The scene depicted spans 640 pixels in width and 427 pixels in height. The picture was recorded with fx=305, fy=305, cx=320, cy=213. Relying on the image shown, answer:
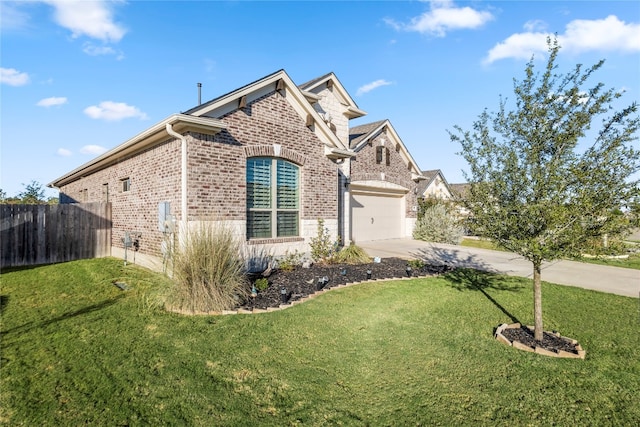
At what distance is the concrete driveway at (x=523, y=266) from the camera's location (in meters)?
7.97

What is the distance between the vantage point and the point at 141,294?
647 centimetres

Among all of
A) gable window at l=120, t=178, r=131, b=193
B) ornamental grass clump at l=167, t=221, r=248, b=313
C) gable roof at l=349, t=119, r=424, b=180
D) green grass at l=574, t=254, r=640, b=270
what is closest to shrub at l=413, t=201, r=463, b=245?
gable roof at l=349, t=119, r=424, b=180

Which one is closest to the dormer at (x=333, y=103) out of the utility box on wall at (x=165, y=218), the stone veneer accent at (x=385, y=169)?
the stone veneer accent at (x=385, y=169)

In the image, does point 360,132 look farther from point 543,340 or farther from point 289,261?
point 543,340

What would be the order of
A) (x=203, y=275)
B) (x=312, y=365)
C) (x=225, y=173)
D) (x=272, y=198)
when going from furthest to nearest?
(x=272, y=198) → (x=225, y=173) → (x=203, y=275) → (x=312, y=365)

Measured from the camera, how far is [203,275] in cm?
575

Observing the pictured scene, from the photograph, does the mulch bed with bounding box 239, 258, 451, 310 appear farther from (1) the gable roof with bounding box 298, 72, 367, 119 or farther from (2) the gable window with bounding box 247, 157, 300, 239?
(1) the gable roof with bounding box 298, 72, 367, 119

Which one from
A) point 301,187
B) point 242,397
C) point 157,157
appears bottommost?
point 242,397

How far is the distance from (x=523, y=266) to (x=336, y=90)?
35.0ft

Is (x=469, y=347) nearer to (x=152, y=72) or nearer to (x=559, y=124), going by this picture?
(x=559, y=124)

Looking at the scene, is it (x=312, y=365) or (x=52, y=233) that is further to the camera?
(x=52, y=233)

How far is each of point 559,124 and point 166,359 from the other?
20.1ft

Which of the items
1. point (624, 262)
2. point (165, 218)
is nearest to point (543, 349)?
point (165, 218)

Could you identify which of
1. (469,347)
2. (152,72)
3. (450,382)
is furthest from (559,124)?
(152,72)
